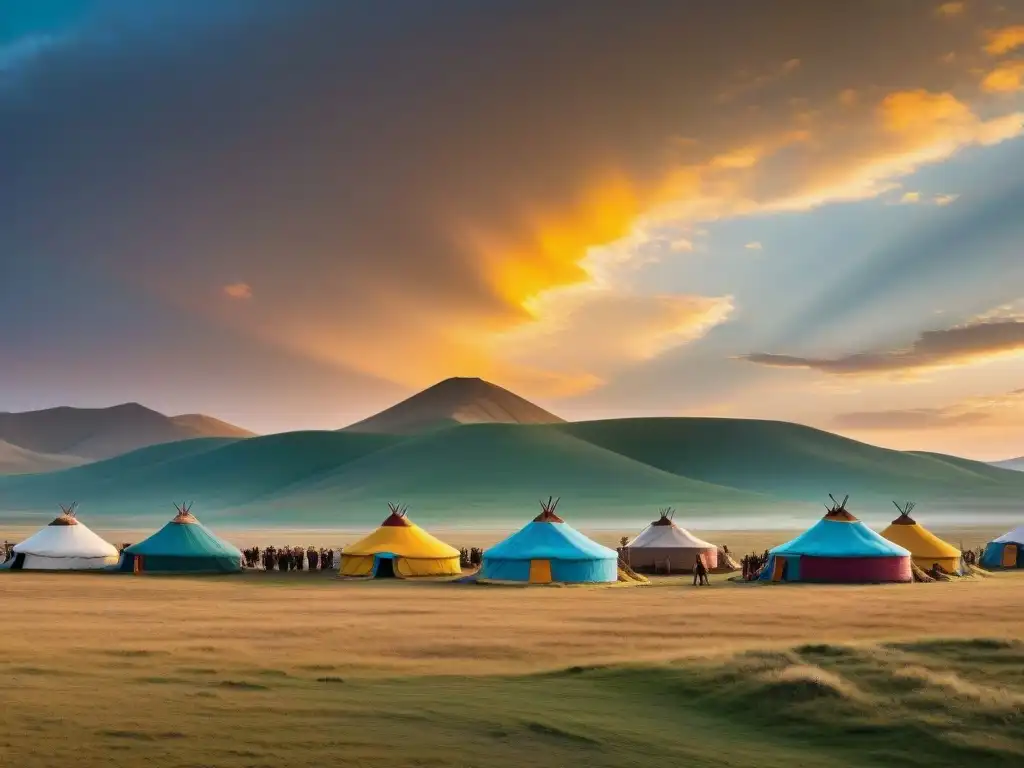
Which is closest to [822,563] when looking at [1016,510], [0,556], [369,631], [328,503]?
[369,631]

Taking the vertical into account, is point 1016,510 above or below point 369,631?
above

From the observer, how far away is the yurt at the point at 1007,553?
60.2m

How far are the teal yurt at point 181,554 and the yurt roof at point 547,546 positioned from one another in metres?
13.3

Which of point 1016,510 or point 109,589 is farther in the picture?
point 1016,510

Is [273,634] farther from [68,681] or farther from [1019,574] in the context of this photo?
[1019,574]

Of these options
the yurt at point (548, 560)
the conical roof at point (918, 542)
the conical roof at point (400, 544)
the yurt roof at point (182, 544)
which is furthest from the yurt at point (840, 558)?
the yurt roof at point (182, 544)

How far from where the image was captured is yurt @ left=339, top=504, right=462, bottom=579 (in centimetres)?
4988

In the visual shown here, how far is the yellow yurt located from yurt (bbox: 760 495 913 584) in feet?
12.3

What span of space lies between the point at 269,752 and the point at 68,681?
613 cm

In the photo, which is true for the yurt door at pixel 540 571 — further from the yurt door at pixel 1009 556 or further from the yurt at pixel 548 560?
the yurt door at pixel 1009 556

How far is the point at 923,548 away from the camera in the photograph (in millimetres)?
50875

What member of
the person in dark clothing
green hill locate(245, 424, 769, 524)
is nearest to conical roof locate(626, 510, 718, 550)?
the person in dark clothing

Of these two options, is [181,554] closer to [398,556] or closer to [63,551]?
[63,551]

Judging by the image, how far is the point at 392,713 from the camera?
16.0m
